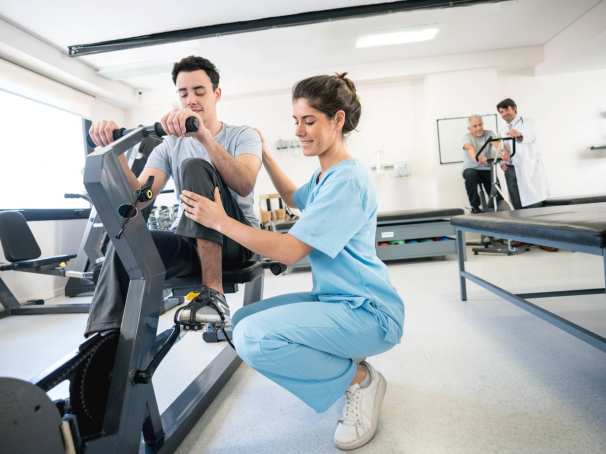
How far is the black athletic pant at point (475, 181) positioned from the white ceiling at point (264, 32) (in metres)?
1.76

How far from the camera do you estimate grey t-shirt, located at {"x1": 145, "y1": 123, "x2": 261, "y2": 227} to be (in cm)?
145

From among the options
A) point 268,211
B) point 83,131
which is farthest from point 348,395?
point 83,131

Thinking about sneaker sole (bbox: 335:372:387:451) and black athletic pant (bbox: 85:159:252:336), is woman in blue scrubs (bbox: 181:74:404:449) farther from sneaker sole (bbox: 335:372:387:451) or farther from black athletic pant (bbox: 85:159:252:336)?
black athletic pant (bbox: 85:159:252:336)

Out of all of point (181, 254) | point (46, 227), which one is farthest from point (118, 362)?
point (46, 227)

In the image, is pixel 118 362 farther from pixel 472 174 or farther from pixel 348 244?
pixel 472 174

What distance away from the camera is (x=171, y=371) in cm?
175

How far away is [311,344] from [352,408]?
30 centimetres

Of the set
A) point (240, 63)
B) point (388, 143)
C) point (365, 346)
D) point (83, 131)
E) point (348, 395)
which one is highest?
point (240, 63)

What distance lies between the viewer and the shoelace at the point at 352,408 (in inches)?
43.5

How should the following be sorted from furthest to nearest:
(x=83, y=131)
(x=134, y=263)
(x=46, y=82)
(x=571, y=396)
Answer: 1. (x=83, y=131)
2. (x=46, y=82)
3. (x=571, y=396)
4. (x=134, y=263)

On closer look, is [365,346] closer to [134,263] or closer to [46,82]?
[134,263]

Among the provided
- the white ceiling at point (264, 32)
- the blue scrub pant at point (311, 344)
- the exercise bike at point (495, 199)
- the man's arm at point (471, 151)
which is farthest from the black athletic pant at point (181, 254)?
the man's arm at point (471, 151)

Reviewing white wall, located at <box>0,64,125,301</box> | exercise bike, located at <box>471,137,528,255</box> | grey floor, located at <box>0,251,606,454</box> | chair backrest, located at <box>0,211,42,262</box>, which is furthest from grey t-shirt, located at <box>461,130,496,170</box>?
white wall, located at <box>0,64,125,301</box>

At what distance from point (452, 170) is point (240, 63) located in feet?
11.2
